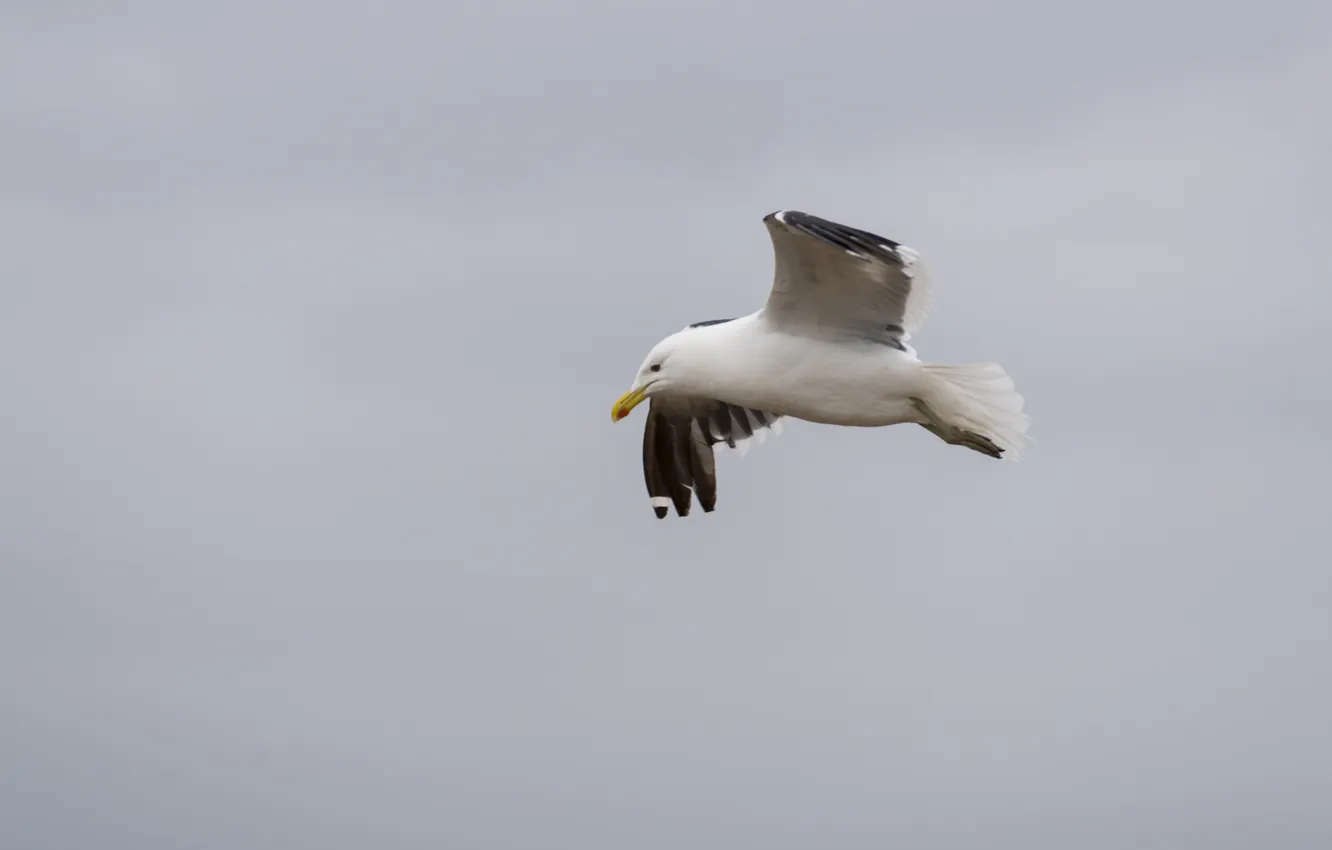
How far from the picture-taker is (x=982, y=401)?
14.5 metres

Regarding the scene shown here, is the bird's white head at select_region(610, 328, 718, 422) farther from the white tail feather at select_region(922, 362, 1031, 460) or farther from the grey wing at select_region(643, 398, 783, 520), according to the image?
the grey wing at select_region(643, 398, 783, 520)

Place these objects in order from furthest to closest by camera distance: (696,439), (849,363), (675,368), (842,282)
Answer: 1. (696,439)
2. (675,368)
3. (849,363)
4. (842,282)

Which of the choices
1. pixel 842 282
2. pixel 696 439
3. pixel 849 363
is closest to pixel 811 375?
pixel 849 363

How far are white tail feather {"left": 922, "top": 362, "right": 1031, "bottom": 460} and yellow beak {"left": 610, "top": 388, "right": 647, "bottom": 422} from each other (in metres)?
1.87

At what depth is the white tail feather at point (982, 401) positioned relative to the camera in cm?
1445

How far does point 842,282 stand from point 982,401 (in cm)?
105

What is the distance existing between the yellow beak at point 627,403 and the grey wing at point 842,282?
3.87ft

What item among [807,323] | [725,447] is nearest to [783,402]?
[807,323]

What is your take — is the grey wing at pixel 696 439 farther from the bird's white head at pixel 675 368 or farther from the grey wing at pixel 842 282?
the grey wing at pixel 842 282

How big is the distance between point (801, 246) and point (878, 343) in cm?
91

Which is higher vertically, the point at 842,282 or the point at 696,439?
the point at 696,439

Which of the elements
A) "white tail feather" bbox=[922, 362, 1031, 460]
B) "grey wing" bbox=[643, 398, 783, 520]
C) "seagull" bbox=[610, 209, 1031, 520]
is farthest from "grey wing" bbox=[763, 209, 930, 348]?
"grey wing" bbox=[643, 398, 783, 520]

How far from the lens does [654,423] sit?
17266mm

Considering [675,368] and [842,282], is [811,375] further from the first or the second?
[675,368]
